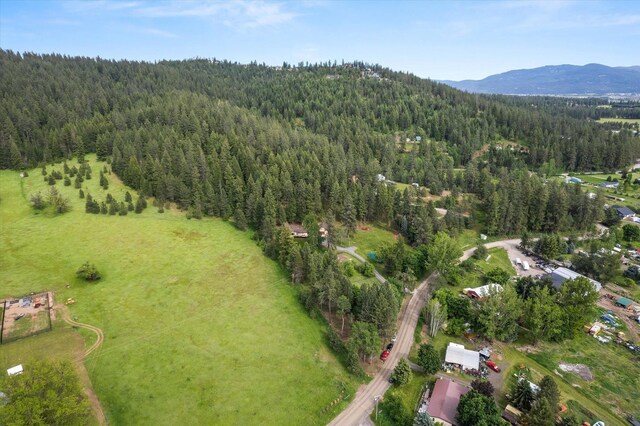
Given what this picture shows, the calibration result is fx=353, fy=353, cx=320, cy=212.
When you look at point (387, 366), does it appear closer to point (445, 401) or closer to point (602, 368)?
point (445, 401)

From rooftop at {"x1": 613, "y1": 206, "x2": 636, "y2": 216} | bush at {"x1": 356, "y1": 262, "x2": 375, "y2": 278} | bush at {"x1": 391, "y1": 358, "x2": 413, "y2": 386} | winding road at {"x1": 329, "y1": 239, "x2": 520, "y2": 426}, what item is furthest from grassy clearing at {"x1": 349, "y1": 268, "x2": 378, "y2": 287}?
rooftop at {"x1": 613, "y1": 206, "x2": 636, "y2": 216}

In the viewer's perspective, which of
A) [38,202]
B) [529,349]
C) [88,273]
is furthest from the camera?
[38,202]

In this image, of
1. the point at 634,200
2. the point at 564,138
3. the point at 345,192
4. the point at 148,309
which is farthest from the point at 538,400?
the point at 564,138

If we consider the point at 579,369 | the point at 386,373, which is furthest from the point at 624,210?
the point at 386,373

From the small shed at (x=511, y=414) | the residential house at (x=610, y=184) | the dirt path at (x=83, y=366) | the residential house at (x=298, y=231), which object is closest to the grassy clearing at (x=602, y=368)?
the small shed at (x=511, y=414)

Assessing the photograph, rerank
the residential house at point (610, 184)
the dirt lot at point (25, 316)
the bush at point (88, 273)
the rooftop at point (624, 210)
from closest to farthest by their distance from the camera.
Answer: the dirt lot at point (25, 316) < the bush at point (88, 273) < the rooftop at point (624, 210) < the residential house at point (610, 184)

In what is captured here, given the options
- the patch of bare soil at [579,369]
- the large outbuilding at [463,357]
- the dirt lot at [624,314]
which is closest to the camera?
the large outbuilding at [463,357]

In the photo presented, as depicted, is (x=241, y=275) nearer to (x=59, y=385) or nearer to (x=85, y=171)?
(x=59, y=385)

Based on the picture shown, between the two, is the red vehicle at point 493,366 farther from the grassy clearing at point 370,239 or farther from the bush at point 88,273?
the bush at point 88,273
